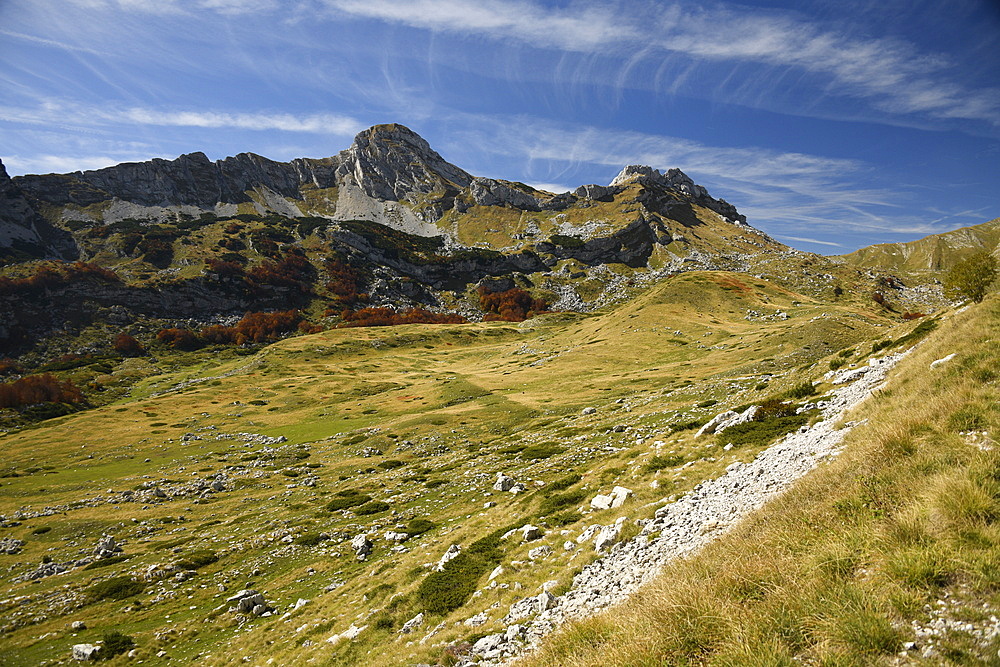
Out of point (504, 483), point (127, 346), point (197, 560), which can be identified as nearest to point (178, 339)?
point (127, 346)

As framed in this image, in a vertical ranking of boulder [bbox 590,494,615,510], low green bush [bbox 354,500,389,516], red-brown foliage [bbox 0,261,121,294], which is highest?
red-brown foliage [bbox 0,261,121,294]

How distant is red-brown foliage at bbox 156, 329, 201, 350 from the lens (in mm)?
164625

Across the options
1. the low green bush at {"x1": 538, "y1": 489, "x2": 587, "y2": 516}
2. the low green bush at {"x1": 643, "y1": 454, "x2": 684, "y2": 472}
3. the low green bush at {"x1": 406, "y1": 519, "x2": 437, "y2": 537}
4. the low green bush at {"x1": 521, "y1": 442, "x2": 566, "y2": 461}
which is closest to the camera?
the low green bush at {"x1": 643, "y1": 454, "x2": 684, "y2": 472}

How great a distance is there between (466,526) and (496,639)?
11.8 meters

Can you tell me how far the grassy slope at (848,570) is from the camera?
216 inches

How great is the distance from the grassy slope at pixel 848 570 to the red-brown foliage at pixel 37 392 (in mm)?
150477

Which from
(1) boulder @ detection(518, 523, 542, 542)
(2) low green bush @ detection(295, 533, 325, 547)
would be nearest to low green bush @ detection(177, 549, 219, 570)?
(2) low green bush @ detection(295, 533, 325, 547)

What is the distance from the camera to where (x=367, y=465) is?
45438 millimetres

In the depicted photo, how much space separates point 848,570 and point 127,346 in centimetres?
20972

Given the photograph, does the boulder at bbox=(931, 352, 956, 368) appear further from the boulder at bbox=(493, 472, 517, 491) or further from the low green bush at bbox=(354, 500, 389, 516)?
the low green bush at bbox=(354, 500, 389, 516)

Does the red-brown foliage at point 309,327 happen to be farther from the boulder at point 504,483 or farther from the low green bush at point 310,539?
the boulder at point 504,483

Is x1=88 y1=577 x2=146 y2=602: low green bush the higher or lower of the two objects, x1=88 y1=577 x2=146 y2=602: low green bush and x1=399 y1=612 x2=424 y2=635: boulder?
the lower

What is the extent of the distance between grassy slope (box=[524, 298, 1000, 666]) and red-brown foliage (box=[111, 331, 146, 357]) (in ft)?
664

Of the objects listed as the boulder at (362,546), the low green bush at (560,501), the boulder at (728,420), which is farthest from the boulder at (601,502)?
the boulder at (362,546)
